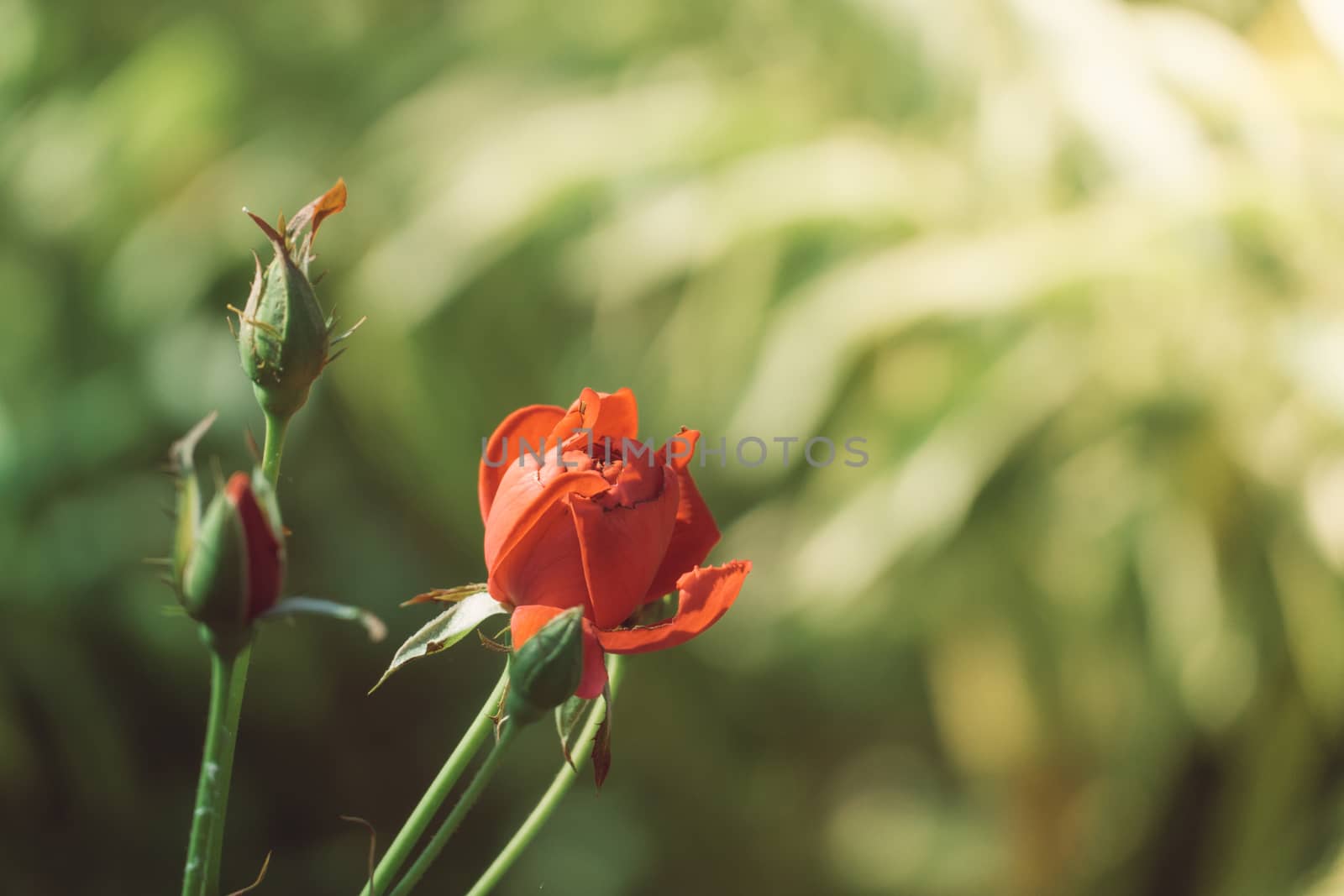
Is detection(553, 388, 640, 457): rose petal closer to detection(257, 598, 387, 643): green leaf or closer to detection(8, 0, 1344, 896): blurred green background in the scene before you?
detection(257, 598, 387, 643): green leaf

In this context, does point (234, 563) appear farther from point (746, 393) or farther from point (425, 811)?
point (746, 393)

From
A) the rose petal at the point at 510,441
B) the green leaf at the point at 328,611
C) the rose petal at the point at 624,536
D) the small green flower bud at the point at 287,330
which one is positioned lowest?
the rose petal at the point at 624,536

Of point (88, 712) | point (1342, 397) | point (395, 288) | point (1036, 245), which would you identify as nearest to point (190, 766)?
point (88, 712)

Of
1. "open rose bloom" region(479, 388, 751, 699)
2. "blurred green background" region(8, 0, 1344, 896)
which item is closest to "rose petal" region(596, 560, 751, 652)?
"open rose bloom" region(479, 388, 751, 699)

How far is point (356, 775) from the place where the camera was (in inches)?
38.8

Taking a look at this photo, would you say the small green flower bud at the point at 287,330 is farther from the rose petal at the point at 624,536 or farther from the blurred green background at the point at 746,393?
the blurred green background at the point at 746,393

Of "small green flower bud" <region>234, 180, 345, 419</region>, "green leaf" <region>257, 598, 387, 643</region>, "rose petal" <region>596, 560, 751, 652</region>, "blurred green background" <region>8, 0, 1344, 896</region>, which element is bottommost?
"blurred green background" <region>8, 0, 1344, 896</region>

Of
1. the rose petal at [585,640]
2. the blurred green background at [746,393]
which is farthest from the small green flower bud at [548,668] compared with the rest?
the blurred green background at [746,393]

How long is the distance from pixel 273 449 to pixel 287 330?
2 centimetres

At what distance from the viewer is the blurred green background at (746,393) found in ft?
2.58

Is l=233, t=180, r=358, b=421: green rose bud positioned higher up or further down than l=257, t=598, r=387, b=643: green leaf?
higher up

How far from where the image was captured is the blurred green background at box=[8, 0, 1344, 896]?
786 millimetres

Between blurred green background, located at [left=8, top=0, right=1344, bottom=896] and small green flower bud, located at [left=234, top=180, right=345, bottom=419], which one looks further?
blurred green background, located at [left=8, top=0, right=1344, bottom=896]

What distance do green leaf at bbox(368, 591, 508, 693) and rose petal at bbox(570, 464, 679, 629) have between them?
0.02 m
